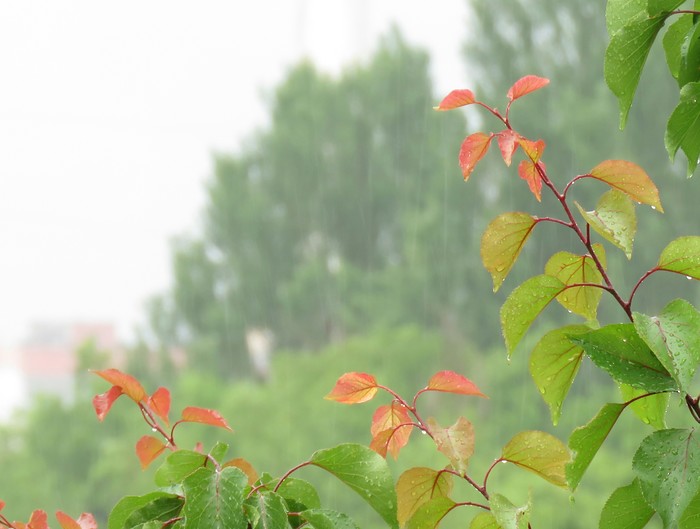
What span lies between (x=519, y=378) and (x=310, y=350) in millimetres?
2326

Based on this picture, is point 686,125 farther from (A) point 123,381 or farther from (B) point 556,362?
(A) point 123,381

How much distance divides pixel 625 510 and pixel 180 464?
13 cm

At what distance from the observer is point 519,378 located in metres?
7.91

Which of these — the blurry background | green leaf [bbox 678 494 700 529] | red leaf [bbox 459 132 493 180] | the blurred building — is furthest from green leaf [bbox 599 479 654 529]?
the blurred building

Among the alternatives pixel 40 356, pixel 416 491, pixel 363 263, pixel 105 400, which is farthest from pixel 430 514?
pixel 40 356

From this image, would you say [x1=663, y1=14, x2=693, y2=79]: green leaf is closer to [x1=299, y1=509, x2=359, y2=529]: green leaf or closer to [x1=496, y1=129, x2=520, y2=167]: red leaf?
[x1=496, y1=129, x2=520, y2=167]: red leaf

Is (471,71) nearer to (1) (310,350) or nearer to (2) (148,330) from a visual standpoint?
(1) (310,350)

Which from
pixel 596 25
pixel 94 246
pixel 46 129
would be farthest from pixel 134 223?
pixel 596 25

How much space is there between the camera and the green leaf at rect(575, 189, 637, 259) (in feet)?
0.90

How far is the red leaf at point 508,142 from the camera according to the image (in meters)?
0.30

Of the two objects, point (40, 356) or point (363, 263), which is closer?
point (363, 263)

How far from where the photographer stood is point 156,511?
0.95 ft

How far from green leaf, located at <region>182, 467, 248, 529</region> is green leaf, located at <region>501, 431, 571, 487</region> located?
0.29 ft

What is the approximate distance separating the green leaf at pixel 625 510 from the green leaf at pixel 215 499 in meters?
0.10
